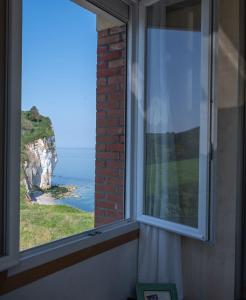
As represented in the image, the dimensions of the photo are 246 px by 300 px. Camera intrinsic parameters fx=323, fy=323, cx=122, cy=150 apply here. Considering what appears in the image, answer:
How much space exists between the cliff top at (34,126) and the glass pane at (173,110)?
0.72 meters

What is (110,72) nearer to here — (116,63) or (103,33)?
(116,63)

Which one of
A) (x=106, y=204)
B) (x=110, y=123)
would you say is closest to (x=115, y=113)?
(x=110, y=123)

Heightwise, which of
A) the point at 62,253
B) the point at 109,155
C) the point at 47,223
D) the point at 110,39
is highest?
the point at 110,39

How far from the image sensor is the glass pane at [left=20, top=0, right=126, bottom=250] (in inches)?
64.1

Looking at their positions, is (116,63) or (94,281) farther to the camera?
(116,63)

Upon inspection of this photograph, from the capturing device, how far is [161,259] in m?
2.14

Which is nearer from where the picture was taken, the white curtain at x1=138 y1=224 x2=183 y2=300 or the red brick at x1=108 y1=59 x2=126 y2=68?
the white curtain at x1=138 y1=224 x2=183 y2=300

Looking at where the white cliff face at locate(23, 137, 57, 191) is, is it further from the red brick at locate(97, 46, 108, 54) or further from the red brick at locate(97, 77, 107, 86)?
the red brick at locate(97, 46, 108, 54)

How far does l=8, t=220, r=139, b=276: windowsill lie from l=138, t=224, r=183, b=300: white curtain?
0.14 meters

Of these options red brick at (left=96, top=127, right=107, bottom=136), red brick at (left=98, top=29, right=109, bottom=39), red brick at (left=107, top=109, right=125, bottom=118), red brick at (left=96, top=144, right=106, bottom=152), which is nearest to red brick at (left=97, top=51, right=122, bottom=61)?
red brick at (left=98, top=29, right=109, bottom=39)

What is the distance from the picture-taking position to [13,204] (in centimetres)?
133

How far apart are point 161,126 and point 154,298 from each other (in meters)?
1.10

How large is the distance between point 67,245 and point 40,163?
46 cm

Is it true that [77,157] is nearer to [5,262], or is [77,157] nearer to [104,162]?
[104,162]
